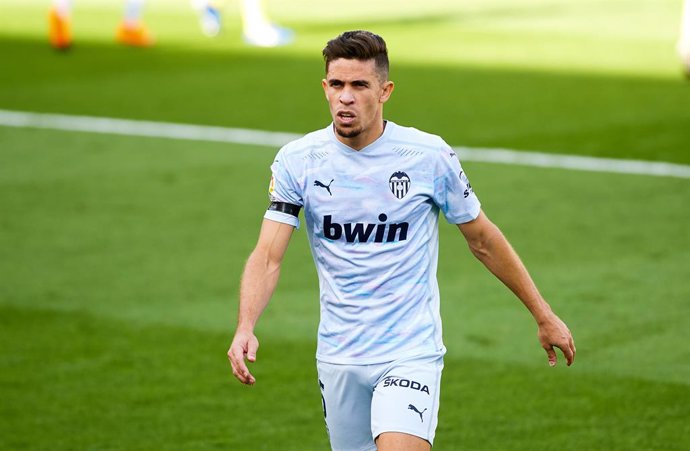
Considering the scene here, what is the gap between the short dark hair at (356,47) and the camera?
5758mm

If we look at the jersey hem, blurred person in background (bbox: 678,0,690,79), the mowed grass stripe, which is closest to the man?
the jersey hem

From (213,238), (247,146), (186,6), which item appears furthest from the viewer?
(186,6)

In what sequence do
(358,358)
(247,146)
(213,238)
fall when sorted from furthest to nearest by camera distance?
(247,146) < (213,238) < (358,358)

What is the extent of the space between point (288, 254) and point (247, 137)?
4.75 meters

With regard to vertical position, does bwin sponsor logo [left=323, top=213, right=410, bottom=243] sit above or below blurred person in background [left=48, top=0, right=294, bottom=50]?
above

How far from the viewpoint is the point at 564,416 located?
846 cm

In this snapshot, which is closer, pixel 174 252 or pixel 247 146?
pixel 174 252

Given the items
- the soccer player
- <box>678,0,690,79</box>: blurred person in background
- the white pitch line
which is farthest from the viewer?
the soccer player

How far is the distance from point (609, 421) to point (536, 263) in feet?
11.1

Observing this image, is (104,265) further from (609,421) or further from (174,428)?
(609,421)

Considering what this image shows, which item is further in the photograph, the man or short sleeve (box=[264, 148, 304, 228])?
short sleeve (box=[264, 148, 304, 228])

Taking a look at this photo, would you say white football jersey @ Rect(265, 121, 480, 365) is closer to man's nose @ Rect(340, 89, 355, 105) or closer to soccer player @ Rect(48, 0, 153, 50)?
man's nose @ Rect(340, 89, 355, 105)

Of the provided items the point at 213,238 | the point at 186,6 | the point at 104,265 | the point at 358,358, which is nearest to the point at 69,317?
the point at 104,265

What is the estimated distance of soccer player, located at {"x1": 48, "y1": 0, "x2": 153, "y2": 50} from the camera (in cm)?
2297
